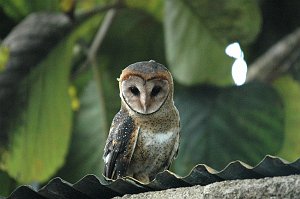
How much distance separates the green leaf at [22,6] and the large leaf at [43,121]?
509 mm

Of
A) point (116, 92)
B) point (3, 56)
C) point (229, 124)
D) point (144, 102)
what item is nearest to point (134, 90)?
point (144, 102)

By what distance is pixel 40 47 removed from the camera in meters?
8.18

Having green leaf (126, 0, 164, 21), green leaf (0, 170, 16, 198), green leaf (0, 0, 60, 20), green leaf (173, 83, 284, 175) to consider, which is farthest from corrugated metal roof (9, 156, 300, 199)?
green leaf (126, 0, 164, 21)

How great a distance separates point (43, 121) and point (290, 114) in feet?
7.95

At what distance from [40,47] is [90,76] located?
1477 millimetres

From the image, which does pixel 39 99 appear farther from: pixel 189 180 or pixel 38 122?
pixel 189 180

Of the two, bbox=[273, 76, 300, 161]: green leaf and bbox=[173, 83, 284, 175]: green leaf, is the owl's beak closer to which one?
bbox=[173, 83, 284, 175]: green leaf

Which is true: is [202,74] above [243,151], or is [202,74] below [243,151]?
above

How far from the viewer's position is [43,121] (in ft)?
27.0

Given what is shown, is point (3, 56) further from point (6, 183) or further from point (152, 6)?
point (152, 6)

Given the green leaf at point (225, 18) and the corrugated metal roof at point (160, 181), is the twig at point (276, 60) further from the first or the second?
the corrugated metal roof at point (160, 181)

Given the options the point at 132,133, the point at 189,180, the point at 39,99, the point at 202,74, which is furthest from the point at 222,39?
the point at 189,180

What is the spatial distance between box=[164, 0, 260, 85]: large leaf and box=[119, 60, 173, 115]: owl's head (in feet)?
11.1

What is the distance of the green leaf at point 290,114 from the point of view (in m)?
9.47
